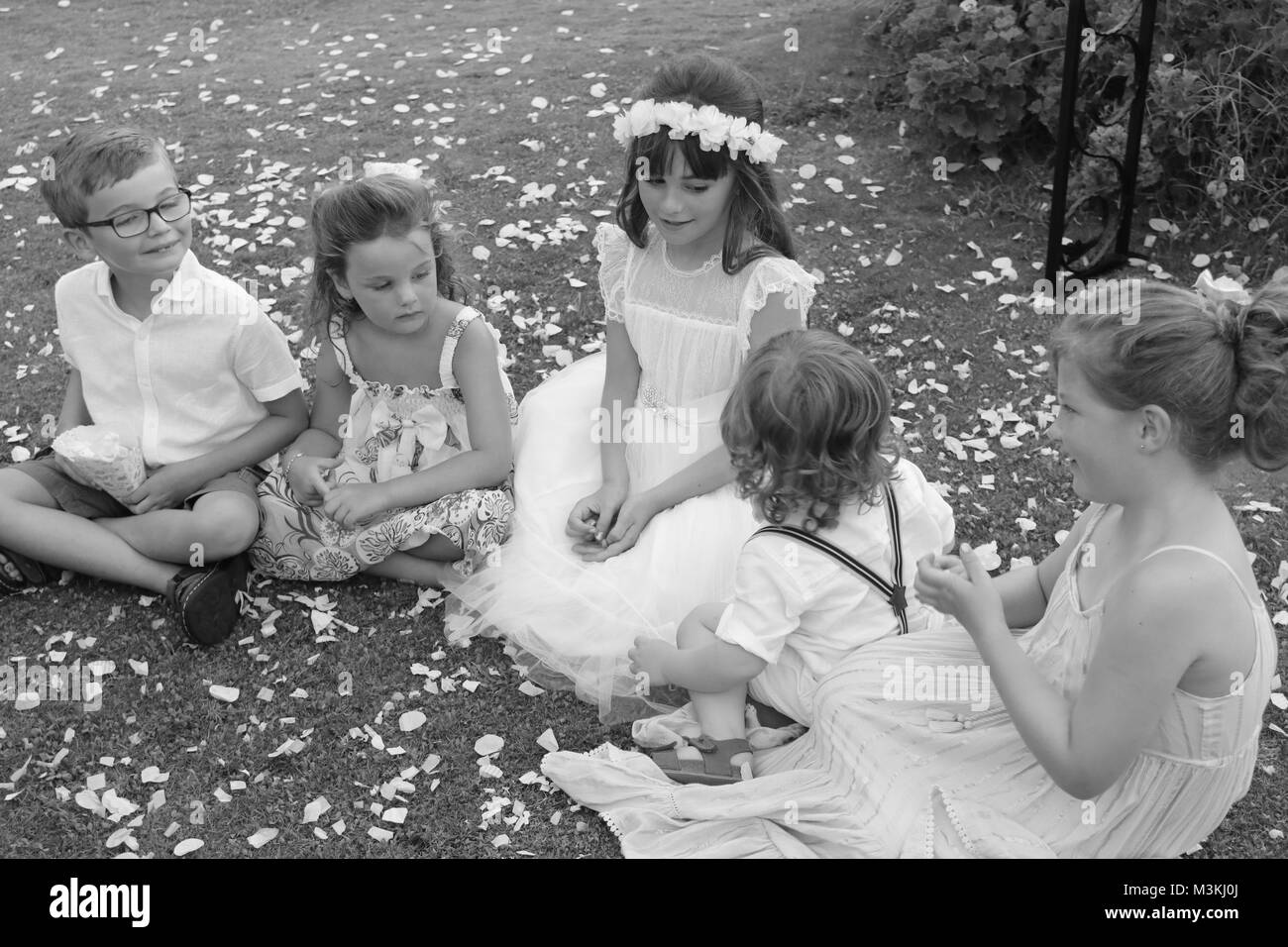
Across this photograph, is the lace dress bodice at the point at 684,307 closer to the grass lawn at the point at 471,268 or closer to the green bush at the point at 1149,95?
the grass lawn at the point at 471,268

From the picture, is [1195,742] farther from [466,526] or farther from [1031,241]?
[1031,241]

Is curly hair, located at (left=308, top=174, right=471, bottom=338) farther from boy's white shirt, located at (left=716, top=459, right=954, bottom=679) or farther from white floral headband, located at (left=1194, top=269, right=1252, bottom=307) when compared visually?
white floral headband, located at (left=1194, top=269, right=1252, bottom=307)

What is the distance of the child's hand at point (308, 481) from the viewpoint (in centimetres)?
357

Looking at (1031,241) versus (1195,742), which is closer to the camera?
(1195,742)

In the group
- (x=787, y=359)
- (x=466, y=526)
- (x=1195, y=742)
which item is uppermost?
(x=787, y=359)

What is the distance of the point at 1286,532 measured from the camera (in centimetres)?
371

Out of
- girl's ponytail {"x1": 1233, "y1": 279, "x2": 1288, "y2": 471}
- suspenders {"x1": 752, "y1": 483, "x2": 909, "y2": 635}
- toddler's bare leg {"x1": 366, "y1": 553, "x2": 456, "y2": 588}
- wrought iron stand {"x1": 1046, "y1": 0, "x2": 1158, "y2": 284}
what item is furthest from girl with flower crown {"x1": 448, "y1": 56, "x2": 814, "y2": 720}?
wrought iron stand {"x1": 1046, "y1": 0, "x2": 1158, "y2": 284}

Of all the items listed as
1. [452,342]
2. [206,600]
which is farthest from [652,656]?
[206,600]

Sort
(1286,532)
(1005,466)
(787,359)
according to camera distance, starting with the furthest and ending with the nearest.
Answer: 1. (1005,466)
2. (1286,532)
3. (787,359)

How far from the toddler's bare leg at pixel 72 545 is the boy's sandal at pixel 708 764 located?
161 cm

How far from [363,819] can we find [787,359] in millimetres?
1440

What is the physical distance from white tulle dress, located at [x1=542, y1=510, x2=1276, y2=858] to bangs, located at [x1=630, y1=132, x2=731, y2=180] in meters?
1.35

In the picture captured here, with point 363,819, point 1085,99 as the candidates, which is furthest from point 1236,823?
point 1085,99

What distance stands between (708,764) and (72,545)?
1.97m
